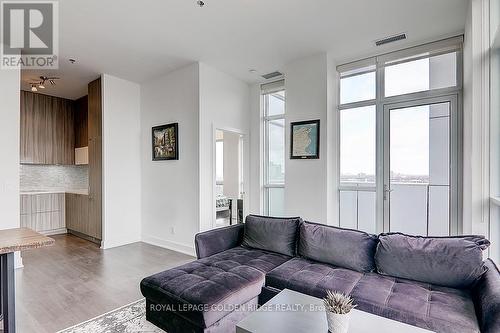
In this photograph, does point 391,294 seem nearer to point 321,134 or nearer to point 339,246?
point 339,246

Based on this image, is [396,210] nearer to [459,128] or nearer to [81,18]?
[459,128]

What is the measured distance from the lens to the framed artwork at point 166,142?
4637 mm

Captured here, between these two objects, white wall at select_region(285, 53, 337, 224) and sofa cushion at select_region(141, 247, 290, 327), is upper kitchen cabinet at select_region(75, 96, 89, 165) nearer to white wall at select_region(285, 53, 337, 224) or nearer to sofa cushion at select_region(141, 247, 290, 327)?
white wall at select_region(285, 53, 337, 224)

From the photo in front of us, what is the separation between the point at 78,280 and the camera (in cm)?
331

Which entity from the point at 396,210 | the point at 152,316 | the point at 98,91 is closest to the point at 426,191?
the point at 396,210

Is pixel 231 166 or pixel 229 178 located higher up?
pixel 231 166

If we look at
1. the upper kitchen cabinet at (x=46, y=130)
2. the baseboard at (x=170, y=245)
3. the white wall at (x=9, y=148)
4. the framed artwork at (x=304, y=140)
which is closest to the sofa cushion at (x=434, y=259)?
the framed artwork at (x=304, y=140)

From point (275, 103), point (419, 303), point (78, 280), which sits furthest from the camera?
point (275, 103)

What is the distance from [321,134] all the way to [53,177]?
20.8 ft

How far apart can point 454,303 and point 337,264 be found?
3.00 feet

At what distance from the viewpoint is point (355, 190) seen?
411cm

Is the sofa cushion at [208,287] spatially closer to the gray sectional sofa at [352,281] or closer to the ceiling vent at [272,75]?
the gray sectional sofa at [352,281]

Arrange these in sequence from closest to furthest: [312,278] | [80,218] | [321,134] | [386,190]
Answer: [312,278]
[386,190]
[321,134]
[80,218]

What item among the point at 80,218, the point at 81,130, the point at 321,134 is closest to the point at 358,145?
the point at 321,134
